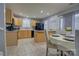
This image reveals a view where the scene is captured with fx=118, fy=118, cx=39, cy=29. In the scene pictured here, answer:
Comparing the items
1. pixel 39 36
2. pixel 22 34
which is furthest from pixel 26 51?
pixel 22 34

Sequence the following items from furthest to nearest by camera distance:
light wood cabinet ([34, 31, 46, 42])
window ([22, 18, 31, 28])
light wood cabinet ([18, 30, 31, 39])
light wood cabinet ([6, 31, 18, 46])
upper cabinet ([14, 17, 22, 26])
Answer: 1. window ([22, 18, 31, 28])
2. upper cabinet ([14, 17, 22, 26])
3. light wood cabinet ([18, 30, 31, 39])
4. light wood cabinet ([34, 31, 46, 42])
5. light wood cabinet ([6, 31, 18, 46])

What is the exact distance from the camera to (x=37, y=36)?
589 cm

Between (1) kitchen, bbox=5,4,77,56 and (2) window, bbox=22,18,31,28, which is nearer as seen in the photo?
(1) kitchen, bbox=5,4,77,56

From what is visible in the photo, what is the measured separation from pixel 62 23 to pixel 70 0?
601 centimetres

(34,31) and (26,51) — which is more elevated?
(34,31)

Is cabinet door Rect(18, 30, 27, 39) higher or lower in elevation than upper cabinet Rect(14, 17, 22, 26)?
lower

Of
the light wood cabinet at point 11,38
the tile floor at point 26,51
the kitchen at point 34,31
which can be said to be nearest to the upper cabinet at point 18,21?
the kitchen at point 34,31

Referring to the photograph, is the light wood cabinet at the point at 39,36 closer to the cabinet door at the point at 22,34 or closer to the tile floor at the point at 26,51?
the tile floor at the point at 26,51

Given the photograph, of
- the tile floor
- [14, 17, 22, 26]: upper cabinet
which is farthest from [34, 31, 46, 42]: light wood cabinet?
[14, 17, 22, 26]: upper cabinet

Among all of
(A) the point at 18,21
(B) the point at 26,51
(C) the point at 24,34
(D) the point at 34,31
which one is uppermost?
(A) the point at 18,21

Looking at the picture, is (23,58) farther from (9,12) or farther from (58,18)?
(58,18)

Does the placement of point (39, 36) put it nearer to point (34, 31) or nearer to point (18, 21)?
point (34, 31)

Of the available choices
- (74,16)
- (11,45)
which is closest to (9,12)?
(11,45)

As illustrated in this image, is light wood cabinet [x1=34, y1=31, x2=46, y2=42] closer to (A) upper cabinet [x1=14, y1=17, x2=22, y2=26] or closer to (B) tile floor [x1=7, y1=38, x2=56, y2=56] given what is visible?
(B) tile floor [x1=7, y1=38, x2=56, y2=56]
